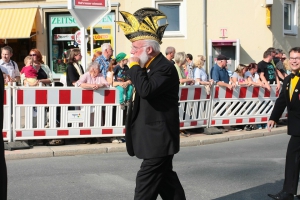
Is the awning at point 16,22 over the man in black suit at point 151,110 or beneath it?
over

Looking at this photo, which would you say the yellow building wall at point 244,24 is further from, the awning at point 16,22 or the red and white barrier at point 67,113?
the red and white barrier at point 67,113

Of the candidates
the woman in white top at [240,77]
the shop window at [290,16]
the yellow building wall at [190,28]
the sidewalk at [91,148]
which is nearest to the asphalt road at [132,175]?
the sidewalk at [91,148]

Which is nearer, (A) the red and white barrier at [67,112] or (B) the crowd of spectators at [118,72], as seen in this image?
(A) the red and white barrier at [67,112]

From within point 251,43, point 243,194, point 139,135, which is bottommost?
point 243,194

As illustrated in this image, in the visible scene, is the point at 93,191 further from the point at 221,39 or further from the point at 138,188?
the point at 221,39

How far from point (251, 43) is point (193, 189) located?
14.6 meters

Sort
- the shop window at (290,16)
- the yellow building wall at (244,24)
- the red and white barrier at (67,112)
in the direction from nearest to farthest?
the red and white barrier at (67,112) < the yellow building wall at (244,24) < the shop window at (290,16)

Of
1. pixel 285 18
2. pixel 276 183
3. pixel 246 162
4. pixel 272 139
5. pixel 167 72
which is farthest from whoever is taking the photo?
pixel 285 18

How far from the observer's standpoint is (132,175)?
830 centimetres

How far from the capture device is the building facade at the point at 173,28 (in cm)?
2045

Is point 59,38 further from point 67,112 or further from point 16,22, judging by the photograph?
point 67,112

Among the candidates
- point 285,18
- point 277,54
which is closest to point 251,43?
point 285,18

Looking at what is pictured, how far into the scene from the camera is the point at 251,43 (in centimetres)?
2128

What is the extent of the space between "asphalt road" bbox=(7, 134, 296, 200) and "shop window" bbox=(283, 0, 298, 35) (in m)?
13.0
